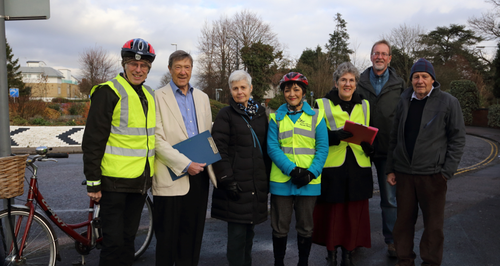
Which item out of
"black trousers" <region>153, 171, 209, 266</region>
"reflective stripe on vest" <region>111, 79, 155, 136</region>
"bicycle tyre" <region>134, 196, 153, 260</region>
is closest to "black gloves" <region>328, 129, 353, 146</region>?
"black trousers" <region>153, 171, 209, 266</region>

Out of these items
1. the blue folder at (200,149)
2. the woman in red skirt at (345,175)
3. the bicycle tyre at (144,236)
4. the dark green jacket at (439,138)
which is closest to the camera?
the blue folder at (200,149)

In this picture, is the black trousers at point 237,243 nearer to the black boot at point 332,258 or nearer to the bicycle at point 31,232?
the black boot at point 332,258

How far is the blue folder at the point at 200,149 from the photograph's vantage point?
2998mm

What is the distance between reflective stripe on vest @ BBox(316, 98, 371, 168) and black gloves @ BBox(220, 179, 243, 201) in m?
1.06

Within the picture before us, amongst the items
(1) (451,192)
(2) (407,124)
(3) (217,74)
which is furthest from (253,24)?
(2) (407,124)

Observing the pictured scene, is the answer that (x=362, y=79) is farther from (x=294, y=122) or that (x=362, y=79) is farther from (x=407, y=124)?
(x=294, y=122)

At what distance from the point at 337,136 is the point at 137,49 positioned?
2083 millimetres

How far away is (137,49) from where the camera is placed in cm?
290

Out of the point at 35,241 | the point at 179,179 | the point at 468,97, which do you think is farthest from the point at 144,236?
the point at 468,97

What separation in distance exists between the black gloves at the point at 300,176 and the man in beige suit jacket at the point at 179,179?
771 mm

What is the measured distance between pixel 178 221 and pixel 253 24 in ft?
142

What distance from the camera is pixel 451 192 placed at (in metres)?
6.96

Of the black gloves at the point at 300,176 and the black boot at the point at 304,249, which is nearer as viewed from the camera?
the black gloves at the point at 300,176

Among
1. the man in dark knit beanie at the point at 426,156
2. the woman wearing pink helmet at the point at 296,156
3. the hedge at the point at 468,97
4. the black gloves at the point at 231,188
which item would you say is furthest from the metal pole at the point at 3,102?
the hedge at the point at 468,97
